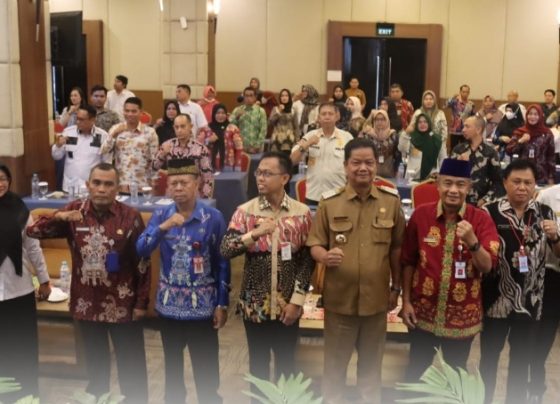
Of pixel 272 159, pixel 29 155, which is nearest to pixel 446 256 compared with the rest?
pixel 272 159

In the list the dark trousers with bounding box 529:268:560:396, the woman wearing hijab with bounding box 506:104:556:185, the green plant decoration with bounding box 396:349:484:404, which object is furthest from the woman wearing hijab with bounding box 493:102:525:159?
the green plant decoration with bounding box 396:349:484:404

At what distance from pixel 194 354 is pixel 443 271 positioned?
1.37 meters

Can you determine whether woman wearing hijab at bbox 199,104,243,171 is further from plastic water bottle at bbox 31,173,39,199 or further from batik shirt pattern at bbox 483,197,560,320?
batik shirt pattern at bbox 483,197,560,320

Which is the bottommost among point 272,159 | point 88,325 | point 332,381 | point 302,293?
point 332,381

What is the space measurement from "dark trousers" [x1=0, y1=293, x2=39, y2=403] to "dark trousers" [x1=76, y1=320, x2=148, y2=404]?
33 centimetres

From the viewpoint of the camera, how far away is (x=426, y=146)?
753 cm

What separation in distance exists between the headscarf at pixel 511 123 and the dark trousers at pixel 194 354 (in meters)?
8.84

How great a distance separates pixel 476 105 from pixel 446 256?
1262cm

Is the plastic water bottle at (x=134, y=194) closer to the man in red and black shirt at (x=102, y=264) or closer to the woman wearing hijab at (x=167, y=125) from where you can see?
the woman wearing hijab at (x=167, y=125)

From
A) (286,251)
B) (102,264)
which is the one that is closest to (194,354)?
(102,264)

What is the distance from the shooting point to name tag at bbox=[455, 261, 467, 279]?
3.49 meters

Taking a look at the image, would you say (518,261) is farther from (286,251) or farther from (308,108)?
(308,108)

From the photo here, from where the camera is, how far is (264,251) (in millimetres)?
3588

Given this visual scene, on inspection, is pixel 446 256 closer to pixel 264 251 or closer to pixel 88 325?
pixel 264 251
